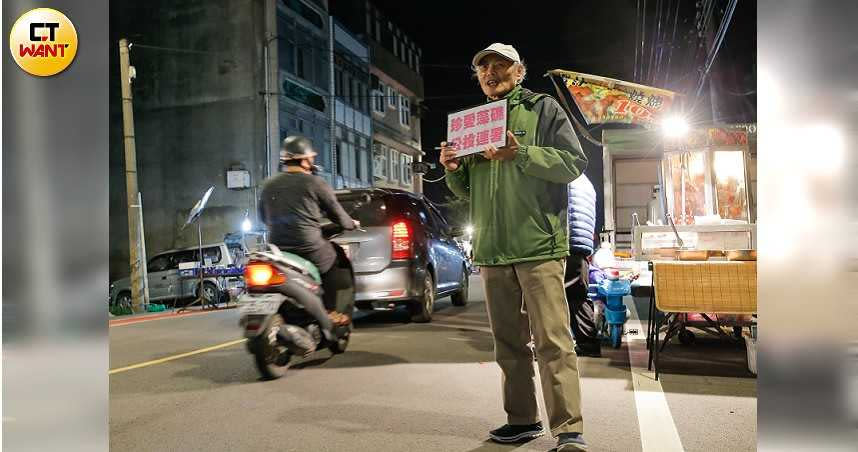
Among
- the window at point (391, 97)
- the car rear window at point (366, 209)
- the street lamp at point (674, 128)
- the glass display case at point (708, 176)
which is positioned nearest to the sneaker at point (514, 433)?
the car rear window at point (366, 209)

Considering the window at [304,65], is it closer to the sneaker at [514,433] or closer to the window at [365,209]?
the window at [365,209]

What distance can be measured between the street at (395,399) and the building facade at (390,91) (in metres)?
27.6

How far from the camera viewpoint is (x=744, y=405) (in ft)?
14.1

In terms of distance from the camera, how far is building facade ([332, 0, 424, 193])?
115ft

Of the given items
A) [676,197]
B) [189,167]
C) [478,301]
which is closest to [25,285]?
[676,197]

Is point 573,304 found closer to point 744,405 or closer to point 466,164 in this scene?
point 744,405

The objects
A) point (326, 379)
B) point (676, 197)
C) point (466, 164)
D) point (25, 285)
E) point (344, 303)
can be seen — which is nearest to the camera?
point (25, 285)

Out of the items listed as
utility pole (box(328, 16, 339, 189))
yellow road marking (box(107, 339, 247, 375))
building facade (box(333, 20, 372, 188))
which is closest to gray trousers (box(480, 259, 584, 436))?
yellow road marking (box(107, 339, 247, 375))

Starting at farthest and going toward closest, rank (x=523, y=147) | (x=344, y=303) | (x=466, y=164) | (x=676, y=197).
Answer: (x=676, y=197) < (x=344, y=303) < (x=466, y=164) < (x=523, y=147)

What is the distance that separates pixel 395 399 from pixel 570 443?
1657 mm

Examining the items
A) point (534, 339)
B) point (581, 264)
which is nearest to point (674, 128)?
point (581, 264)

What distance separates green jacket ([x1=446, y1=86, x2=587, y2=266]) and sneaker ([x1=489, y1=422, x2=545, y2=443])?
0.91 meters

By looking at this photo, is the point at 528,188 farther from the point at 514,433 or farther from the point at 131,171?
the point at 131,171

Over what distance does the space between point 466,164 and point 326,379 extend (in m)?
2.45
